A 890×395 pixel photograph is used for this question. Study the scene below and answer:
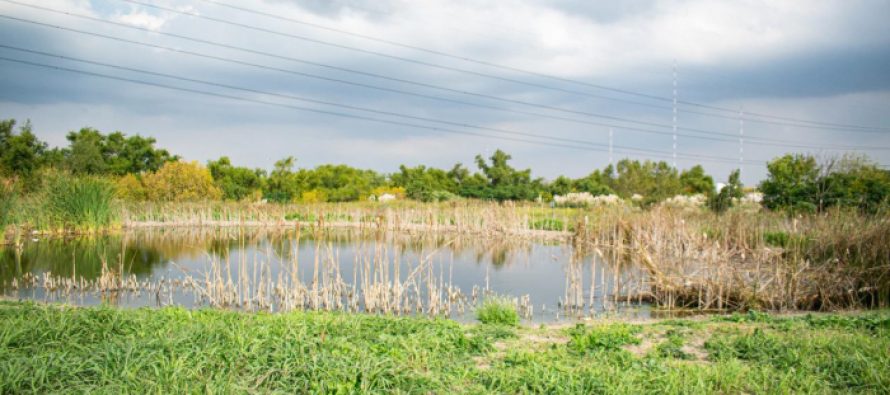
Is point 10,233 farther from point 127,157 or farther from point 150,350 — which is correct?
point 127,157

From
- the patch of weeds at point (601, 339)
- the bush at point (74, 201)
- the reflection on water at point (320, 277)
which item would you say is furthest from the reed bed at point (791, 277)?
the bush at point (74, 201)

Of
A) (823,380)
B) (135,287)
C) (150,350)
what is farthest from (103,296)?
(823,380)

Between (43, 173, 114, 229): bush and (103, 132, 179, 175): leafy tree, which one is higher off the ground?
(103, 132, 179, 175): leafy tree

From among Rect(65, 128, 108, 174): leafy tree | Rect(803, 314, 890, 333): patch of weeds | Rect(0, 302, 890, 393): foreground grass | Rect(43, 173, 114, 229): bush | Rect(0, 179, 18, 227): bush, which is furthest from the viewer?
Rect(65, 128, 108, 174): leafy tree

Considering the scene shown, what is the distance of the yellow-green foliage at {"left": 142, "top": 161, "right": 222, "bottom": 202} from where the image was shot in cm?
3603

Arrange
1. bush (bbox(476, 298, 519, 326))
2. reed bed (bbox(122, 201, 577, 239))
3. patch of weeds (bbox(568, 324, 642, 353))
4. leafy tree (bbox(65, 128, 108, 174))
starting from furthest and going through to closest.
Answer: leafy tree (bbox(65, 128, 108, 174)) → reed bed (bbox(122, 201, 577, 239)) → bush (bbox(476, 298, 519, 326)) → patch of weeds (bbox(568, 324, 642, 353))

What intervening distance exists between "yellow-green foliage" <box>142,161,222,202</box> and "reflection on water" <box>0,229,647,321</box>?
12899 mm

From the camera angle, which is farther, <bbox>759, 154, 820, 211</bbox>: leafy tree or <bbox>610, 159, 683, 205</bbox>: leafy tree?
<bbox>610, 159, 683, 205</bbox>: leafy tree

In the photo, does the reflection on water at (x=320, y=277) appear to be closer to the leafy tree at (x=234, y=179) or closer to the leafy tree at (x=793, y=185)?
the leafy tree at (x=793, y=185)

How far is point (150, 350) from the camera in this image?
214 inches

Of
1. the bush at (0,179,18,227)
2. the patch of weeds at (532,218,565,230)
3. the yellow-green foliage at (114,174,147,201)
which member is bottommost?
the patch of weeds at (532,218,565,230)

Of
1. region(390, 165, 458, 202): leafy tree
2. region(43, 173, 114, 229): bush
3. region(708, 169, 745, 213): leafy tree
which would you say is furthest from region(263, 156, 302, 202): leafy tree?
region(708, 169, 745, 213): leafy tree

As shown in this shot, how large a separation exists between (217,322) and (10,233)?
18.7 m

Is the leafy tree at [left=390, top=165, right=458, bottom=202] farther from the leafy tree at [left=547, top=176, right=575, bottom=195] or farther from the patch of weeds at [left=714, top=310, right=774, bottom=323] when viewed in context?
the patch of weeds at [left=714, top=310, right=774, bottom=323]
